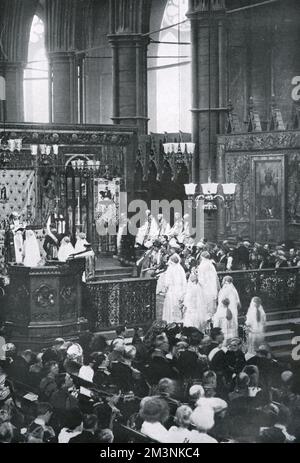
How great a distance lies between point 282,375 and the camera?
33.9ft

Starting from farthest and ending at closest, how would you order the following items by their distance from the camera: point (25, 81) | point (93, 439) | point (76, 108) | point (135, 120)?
1. point (25, 81)
2. point (76, 108)
3. point (135, 120)
4. point (93, 439)

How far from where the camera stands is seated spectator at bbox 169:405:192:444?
27.6ft

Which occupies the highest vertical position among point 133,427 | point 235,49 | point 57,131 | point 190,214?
point 235,49

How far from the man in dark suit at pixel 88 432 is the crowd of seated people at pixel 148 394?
0.03ft

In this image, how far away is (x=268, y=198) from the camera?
72.5 feet

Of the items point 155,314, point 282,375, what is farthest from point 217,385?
point 155,314

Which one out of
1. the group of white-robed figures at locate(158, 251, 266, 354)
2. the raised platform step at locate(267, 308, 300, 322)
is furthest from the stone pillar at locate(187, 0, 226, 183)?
the group of white-robed figures at locate(158, 251, 266, 354)

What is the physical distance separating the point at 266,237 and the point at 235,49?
6.91 meters

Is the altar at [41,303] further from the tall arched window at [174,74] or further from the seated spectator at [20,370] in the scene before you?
the tall arched window at [174,74]

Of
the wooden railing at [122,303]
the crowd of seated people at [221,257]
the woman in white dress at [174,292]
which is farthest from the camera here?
the crowd of seated people at [221,257]

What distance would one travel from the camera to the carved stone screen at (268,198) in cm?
2170

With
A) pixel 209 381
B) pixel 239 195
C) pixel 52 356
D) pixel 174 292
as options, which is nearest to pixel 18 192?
pixel 239 195

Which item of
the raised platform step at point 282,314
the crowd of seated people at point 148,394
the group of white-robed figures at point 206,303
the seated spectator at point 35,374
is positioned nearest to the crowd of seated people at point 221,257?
the raised platform step at point 282,314

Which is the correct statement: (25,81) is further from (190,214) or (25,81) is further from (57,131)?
(190,214)
